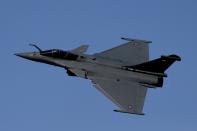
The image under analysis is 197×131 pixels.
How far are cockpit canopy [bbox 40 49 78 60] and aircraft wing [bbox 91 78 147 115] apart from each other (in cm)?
319

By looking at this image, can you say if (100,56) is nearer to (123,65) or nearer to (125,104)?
(123,65)

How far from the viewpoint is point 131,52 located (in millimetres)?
53750

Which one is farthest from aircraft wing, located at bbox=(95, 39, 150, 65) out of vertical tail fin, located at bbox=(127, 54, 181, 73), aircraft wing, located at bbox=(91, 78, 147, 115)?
aircraft wing, located at bbox=(91, 78, 147, 115)

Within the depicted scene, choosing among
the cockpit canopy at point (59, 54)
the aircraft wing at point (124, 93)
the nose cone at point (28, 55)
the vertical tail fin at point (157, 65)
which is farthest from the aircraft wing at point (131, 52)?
the nose cone at point (28, 55)

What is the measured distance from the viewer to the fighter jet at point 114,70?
48.2m

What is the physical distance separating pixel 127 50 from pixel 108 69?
4.80m

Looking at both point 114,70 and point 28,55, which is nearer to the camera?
point 114,70

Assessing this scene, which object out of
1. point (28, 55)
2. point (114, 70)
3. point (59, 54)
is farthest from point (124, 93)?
point (28, 55)

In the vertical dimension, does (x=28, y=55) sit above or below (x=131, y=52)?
below

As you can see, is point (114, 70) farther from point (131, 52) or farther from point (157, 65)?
point (131, 52)

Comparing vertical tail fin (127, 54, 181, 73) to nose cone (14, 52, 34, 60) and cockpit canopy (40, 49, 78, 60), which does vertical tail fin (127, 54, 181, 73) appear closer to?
cockpit canopy (40, 49, 78, 60)

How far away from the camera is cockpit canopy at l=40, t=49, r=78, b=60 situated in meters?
50.7

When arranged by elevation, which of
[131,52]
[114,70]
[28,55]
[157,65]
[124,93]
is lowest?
[124,93]

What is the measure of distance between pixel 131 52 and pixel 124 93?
6.67 metres
